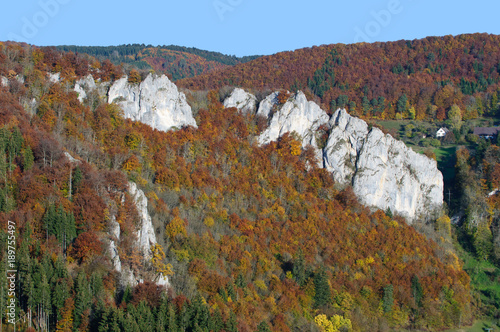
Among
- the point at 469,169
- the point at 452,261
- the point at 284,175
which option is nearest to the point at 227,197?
the point at 284,175

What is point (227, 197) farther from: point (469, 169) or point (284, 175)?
point (469, 169)

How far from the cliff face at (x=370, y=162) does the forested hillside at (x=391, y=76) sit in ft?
61.5

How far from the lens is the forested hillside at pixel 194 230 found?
149ft

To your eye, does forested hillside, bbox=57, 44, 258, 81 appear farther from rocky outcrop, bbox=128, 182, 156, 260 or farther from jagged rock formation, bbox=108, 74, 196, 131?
rocky outcrop, bbox=128, 182, 156, 260

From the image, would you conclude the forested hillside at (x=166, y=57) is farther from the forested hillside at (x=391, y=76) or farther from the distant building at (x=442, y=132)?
the distant building at (x=442, y=132)

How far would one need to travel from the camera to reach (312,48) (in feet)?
417

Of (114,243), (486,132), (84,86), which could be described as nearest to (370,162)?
(486,132)

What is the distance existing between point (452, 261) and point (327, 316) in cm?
1991

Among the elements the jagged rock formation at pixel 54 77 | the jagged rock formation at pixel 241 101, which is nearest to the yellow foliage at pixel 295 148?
the jagged rock formation at pixel 241 101

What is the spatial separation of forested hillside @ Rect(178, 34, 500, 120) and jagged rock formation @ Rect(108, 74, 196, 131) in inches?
961

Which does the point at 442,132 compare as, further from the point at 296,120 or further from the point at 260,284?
the point at 260,284

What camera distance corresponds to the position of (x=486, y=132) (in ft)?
300

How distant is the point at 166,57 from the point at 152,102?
79.7 m

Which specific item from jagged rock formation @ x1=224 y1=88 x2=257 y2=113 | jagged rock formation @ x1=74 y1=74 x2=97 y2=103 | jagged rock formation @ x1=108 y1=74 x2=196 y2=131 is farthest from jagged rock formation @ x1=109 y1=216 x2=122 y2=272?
jagged rock formation @ x1=224 y1=88 x2=257 y2=113
